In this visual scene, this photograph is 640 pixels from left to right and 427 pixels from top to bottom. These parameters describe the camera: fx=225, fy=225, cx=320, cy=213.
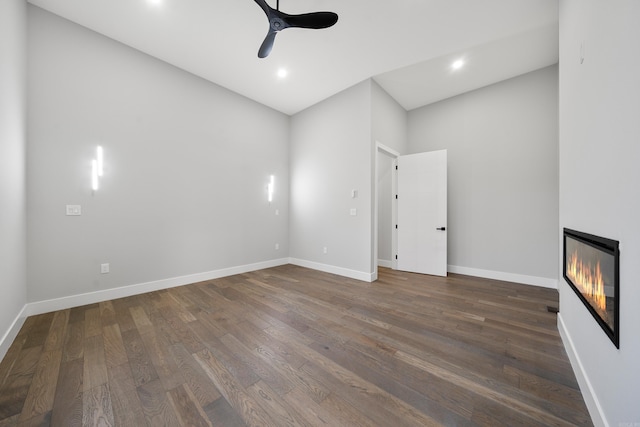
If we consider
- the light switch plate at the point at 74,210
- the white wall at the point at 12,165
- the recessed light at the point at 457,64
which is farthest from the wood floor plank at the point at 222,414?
the recessed light at the point at 457,64

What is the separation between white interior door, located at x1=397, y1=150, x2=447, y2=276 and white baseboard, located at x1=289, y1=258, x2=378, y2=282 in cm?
101

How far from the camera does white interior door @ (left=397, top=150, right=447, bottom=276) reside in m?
4.00

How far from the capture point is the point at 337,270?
13.6 ft

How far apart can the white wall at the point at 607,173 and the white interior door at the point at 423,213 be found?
7.23 feet

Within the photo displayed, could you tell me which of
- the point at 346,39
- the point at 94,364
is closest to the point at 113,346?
the point at 94,364

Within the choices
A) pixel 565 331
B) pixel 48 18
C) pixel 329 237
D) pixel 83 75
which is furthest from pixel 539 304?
pixel 48 18

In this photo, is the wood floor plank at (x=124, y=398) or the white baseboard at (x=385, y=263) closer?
the wood floor plank at (x=124, y=398)

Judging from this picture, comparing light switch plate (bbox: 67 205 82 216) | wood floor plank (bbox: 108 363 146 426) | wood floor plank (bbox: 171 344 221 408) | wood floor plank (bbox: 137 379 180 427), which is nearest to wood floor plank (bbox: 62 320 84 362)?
wood floor plank (bbox: 108 363 146 426)

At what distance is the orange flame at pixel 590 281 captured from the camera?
3.88 feet

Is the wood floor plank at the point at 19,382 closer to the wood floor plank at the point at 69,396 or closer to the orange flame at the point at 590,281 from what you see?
the wood floor plank at the point at 69,396

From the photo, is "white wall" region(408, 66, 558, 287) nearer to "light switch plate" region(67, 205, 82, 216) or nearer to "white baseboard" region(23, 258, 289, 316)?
"white baseboard" region(23, 258, 289, 316)

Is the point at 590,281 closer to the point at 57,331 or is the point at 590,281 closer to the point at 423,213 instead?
the point at 423,213

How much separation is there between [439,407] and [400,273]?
3.04 m

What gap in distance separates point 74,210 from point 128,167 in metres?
0.76
